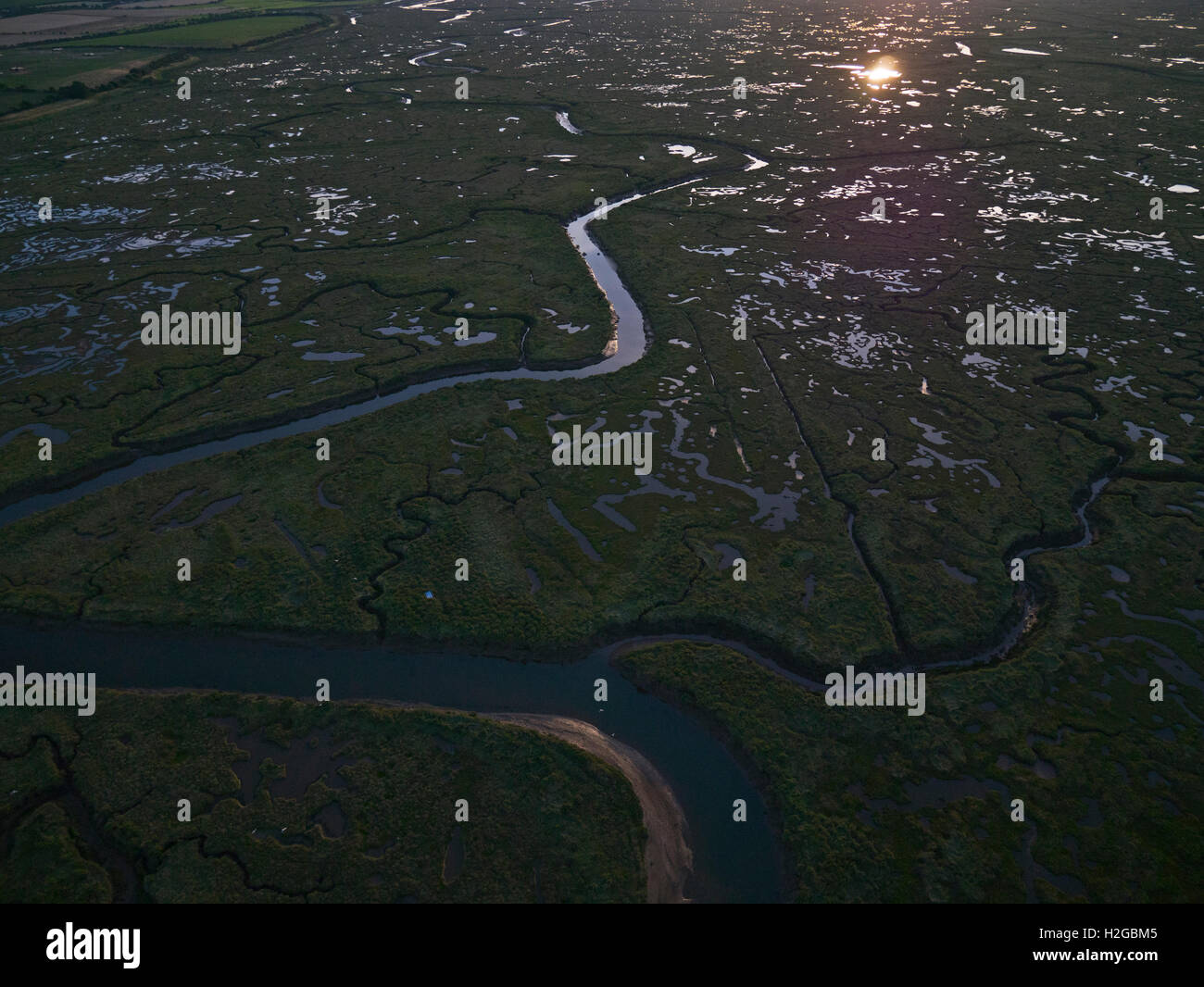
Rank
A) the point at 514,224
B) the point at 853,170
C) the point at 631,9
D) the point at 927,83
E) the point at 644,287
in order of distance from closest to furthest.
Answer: the point at 644,287, the point at 514,224, the point at 853,170, the point at 927,83, the point at 631,9

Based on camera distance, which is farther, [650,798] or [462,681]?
[462,681]

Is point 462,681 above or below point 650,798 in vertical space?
above

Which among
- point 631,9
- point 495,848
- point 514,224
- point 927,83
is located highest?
point 631,9

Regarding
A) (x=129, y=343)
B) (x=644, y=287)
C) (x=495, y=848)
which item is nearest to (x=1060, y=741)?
(x=495, y=848)

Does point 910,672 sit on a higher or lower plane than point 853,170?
lower

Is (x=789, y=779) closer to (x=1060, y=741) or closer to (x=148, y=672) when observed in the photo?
(x=1060, y=741)

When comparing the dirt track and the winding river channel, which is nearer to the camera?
the dirt track

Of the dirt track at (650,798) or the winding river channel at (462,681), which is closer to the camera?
the dirt track at (650,798)

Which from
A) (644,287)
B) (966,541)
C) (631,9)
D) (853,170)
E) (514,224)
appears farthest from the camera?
(631,9)
